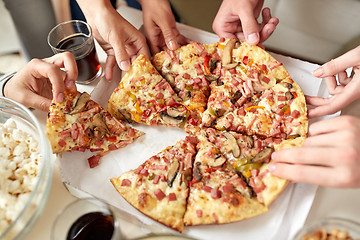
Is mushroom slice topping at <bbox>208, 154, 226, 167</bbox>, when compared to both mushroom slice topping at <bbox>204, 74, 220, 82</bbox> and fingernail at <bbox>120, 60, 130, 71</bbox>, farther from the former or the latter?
fingernail at <bbox>120, 60, 130, 71</bbox>

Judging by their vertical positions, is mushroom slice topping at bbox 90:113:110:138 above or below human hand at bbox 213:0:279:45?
below

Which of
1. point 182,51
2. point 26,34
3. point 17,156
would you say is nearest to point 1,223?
point 17,156

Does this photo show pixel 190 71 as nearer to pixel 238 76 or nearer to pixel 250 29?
pixel 238 76

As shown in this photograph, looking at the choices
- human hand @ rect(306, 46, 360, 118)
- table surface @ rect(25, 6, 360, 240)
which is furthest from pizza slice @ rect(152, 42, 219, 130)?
table surface @ rect(25, 6, 360, 240)

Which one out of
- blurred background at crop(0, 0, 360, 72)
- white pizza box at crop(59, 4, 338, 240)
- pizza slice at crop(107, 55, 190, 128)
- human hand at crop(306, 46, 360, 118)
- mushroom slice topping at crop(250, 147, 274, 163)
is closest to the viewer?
white pizza box at crop(59, 4, 338, 240)

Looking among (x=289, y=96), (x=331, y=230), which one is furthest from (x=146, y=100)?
(x=331, y=230)
